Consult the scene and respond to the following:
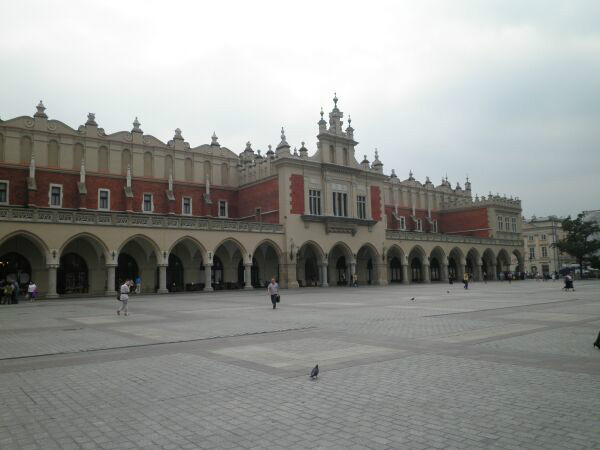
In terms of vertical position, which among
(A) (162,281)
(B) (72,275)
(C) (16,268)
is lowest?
(A) (162,281)

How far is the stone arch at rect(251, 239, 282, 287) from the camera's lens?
45.9 m

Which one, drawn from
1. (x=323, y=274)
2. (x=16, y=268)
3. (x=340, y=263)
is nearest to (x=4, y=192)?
(x=16, y=268)

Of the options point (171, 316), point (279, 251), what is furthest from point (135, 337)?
point (279, 251)

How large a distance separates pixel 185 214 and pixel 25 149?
13893 millimetres

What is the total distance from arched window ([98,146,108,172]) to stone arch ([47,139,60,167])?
319 cm

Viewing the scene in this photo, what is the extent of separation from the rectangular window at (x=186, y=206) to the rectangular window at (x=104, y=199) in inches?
→ 268

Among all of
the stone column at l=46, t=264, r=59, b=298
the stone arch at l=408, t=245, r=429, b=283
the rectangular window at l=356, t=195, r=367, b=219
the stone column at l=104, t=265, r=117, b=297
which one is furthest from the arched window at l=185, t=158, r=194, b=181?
the stone arch at l=408, t=245, r=429, b=283

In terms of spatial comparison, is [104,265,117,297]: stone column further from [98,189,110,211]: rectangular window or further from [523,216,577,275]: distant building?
[523,216,577,275]: distant building

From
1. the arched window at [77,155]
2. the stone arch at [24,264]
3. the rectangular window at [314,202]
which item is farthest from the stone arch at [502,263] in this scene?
the stone arch at [24,264]

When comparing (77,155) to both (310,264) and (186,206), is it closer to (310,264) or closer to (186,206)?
(186,206)

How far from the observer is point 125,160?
138ft

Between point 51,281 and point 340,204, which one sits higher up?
point 340,204

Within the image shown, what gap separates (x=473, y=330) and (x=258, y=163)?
36663 millimetres

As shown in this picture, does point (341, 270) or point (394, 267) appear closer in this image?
point (341, 270)
